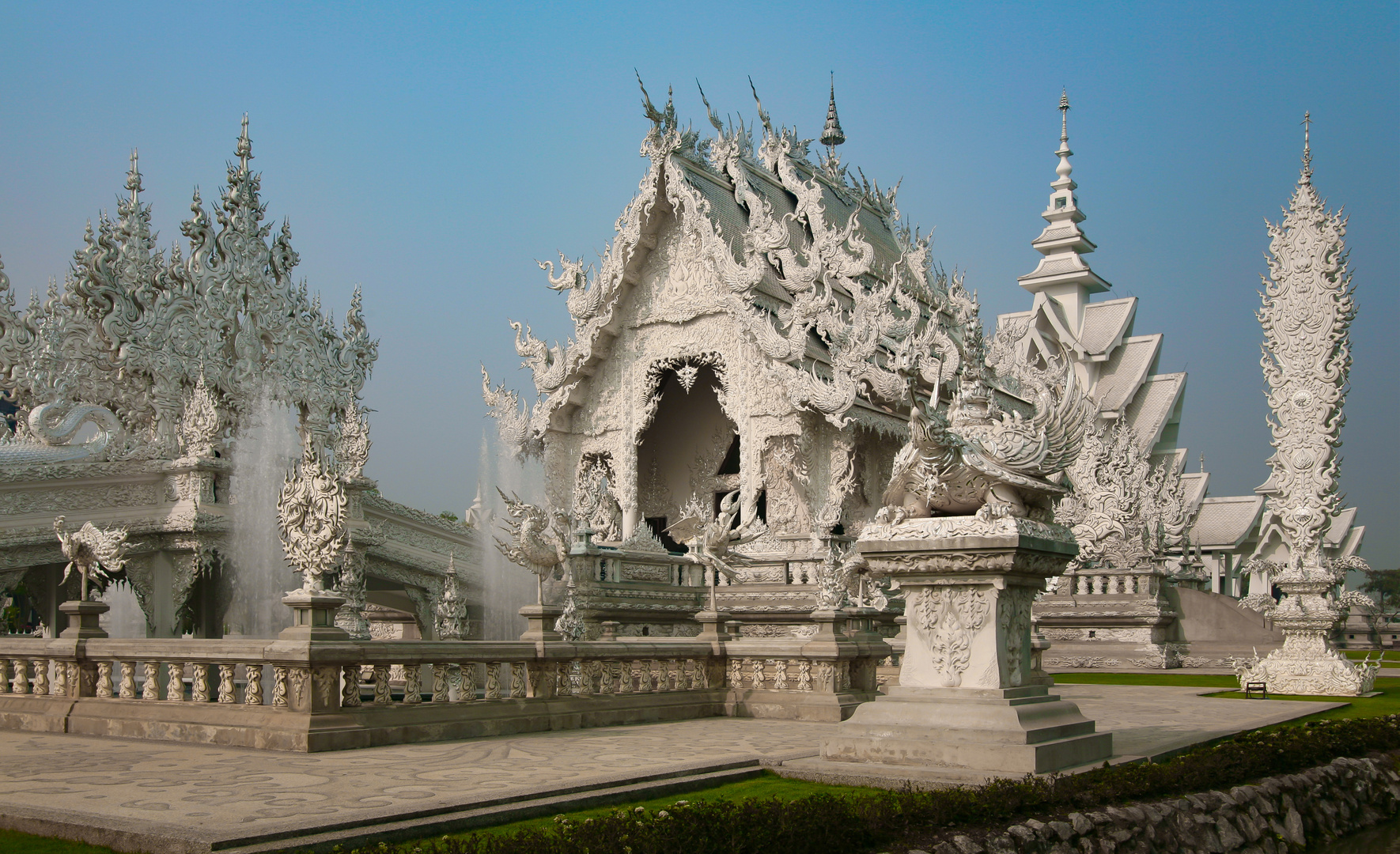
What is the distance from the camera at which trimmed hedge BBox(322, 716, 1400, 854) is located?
470 cm

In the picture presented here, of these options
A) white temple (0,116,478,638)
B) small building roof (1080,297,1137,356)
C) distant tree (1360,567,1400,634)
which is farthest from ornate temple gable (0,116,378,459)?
distant tree (1360,567,1400,634)

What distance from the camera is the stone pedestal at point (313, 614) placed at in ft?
27.3

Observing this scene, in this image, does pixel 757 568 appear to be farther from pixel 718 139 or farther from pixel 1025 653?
pixel 1025 653

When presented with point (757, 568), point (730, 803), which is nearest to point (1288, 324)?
point (757, 568)

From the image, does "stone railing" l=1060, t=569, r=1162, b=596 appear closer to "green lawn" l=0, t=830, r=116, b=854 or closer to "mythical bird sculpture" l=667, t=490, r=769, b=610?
"mythical bird sculpture" l=667, t=490, r=769, b=610

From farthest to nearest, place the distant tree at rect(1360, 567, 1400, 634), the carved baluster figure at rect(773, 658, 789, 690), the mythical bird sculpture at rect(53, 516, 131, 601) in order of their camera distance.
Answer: the distant tree at rect(1360, 567, 1400, 634) < the carved baluster figure at rect(773, 658, 789, 690) < the mythical bird sculpture at rect(53, 516, 131, 601)

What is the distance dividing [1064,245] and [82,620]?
1307 inches

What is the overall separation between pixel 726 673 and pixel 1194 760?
553 cm

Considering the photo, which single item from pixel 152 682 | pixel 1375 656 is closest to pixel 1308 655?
pixel 1375 656

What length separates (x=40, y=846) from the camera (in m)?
5.13

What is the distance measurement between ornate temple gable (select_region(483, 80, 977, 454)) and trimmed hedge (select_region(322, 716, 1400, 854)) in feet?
46.0

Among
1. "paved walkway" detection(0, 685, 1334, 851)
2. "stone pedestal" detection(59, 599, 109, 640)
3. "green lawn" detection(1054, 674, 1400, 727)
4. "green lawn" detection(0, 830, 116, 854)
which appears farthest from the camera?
"green lawn" detection(1054, 674, 1400, 727)

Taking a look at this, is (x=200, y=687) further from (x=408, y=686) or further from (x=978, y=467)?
(x=978, y=467)

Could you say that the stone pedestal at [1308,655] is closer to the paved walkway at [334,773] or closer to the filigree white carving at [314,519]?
the paved walkway at [334,773]
